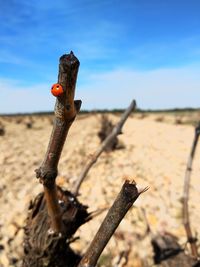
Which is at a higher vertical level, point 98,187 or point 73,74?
point 73,74

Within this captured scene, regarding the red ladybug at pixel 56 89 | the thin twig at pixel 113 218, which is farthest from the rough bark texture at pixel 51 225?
the red ladybug at pixel 56 89

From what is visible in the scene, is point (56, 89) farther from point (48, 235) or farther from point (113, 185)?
point (113, 185)

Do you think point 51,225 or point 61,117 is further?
point 51,225

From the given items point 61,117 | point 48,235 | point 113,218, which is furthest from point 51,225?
point 61,117

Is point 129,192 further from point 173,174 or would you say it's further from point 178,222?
point 173,174

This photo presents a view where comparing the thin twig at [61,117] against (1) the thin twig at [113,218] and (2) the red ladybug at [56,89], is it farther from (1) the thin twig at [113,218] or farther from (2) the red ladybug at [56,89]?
(1) the thin twig at [113,218]

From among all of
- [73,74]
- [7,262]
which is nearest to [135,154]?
[7,262]

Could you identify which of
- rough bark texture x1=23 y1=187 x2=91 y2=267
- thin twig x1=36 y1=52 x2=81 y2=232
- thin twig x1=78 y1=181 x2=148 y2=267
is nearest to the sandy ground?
rough bark texture x1=23 y1=187 x2=91 y2=267
